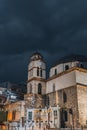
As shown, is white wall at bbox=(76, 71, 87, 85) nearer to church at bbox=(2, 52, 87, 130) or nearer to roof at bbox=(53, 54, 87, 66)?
church at bbox=(2, 52, 87, 130)

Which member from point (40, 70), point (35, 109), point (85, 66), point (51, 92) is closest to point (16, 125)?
point (35, 109)

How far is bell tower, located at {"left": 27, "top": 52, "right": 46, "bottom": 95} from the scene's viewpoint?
5675 cm

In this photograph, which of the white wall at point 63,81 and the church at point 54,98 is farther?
the white wall at point 63,81

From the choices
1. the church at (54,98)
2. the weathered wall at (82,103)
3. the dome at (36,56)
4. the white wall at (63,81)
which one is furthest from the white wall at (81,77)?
the dome at (36,56)

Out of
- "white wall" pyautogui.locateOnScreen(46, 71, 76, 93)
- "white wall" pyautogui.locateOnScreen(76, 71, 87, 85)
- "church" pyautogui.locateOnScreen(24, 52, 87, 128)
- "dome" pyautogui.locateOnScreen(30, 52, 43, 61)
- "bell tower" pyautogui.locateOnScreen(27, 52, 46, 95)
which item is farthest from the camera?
"dome" pyautogui.locateOnScreen(30, 52, 43, 61)

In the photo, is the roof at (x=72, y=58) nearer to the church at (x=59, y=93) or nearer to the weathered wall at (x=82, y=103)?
the church at (x=59, y=93)

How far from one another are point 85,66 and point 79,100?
11.9m

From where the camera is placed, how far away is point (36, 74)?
57.8m

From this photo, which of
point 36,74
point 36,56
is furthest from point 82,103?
point 36,56

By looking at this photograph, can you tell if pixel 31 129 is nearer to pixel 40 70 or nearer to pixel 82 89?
pixel 82 89

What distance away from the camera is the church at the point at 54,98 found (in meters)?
44.3

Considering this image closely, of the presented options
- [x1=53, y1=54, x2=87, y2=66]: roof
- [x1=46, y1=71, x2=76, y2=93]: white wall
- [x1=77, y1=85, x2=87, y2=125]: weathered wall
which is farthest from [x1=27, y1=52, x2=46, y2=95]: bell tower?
[x1=77, y1=85, x2=87, y2=125]: weathered wall

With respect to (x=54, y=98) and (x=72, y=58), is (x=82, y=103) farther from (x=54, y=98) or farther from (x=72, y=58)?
(x=72, y=58)

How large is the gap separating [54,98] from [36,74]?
9319mm
